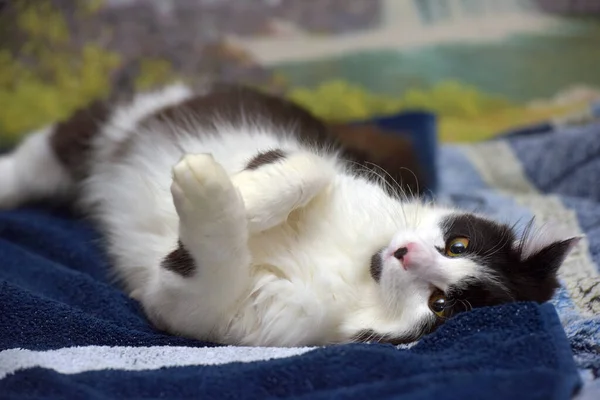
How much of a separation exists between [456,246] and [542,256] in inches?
8.0

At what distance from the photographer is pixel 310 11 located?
10.5 ft

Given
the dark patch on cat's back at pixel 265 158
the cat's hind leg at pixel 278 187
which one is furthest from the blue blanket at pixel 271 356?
the dark patch on cat's back at pixel 265 158

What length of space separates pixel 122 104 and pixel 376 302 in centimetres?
132

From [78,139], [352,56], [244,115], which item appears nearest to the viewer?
[244,115]

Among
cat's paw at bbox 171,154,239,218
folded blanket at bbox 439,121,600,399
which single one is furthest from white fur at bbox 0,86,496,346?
folded blanket at bbox 439,121,600,399

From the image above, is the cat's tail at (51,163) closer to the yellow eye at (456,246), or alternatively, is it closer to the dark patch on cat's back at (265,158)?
the dark patch on cat's back at (265,158)

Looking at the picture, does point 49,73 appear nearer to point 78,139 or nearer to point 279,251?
point 78,139

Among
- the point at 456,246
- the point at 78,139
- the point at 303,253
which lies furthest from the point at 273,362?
the point at 78,139

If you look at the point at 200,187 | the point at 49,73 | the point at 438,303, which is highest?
the point at 200,187

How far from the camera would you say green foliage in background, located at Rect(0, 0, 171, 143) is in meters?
2.98

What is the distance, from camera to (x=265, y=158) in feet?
4.85

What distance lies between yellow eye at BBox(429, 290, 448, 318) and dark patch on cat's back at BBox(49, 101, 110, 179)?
1.38 metres

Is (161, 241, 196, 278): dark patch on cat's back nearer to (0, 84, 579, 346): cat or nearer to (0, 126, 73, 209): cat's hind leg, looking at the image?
(0, 84, 579, 346): cat

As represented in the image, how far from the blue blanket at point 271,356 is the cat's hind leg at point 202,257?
0.07 meters
